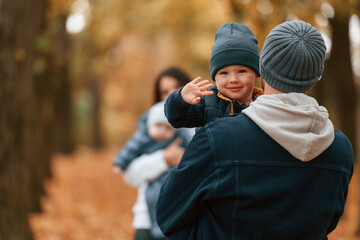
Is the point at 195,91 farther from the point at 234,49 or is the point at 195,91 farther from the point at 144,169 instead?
the point at 144,169

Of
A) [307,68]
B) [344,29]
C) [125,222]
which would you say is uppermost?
[344,29]

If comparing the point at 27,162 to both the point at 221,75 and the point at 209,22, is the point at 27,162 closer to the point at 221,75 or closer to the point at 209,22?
the point at 221,75

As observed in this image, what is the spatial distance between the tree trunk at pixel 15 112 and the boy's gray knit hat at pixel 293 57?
12.4 ft

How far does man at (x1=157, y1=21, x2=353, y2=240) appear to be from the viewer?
173 cm

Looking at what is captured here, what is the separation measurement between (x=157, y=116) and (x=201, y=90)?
1.64m

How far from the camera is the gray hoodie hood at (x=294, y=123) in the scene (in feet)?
5.57

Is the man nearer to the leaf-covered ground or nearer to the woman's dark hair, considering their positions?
the woman's dark hair

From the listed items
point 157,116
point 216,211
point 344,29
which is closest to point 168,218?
point 216,211

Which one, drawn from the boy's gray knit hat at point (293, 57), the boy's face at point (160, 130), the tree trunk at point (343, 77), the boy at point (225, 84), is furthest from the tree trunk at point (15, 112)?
the tree trunk at point (343, 77)

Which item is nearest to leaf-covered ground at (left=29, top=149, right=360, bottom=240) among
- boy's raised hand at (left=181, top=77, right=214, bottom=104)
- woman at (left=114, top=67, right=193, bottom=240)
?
woman at (left=114, top=67, right=193, bottom=240)

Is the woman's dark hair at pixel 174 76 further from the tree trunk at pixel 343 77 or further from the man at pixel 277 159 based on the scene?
the tree trunk at pixel 343 77

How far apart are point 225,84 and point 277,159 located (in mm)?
478

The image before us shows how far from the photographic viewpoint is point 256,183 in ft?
5.75

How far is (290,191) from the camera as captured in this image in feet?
5.73
